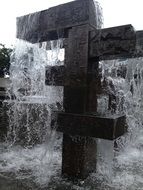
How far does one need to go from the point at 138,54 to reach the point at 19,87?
4128mm

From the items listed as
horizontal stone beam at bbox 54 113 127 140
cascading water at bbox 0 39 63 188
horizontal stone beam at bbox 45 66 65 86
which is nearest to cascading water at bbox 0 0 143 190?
cascading water at bbox 0 39 63 188

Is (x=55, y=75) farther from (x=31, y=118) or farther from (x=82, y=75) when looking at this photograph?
(x=31, y=118)

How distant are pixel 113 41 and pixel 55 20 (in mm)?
1316

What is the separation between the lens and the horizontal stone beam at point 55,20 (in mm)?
4012

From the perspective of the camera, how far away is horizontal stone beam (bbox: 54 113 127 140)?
358 cm

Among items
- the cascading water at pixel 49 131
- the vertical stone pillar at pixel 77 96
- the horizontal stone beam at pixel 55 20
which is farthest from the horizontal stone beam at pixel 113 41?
the cascading water at pixel 49 131

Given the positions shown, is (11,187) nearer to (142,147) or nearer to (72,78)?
(72,78)

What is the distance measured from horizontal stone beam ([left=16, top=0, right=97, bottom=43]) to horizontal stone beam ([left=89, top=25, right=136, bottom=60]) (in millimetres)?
379

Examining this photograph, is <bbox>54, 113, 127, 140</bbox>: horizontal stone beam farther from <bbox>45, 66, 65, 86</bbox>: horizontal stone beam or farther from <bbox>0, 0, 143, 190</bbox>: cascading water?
<bbox>45, 66, 65, 86</bbox>: horizontal stone beam

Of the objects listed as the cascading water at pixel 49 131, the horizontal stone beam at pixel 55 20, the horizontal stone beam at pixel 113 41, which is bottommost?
the cascading water at pixel 49 131

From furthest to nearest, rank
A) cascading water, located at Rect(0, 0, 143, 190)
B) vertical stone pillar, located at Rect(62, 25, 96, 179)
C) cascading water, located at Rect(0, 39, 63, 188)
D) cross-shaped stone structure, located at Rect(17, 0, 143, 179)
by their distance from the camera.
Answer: cascading water, located at Rect(0, 39, 63, 188) → cascading water, located at Rect(0, 0, 143, 190) → vertical stone pillar, located at Rect(62, 25, 96, 179) → cross-shaped stone structure, located at Rect(17, 0, 143, 179)

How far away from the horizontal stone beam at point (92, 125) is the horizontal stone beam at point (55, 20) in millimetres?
1621

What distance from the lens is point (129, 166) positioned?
507 cm

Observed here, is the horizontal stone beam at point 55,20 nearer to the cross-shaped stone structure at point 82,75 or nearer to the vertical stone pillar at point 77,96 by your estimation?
the cross-shaped stone structure at point 82,75
